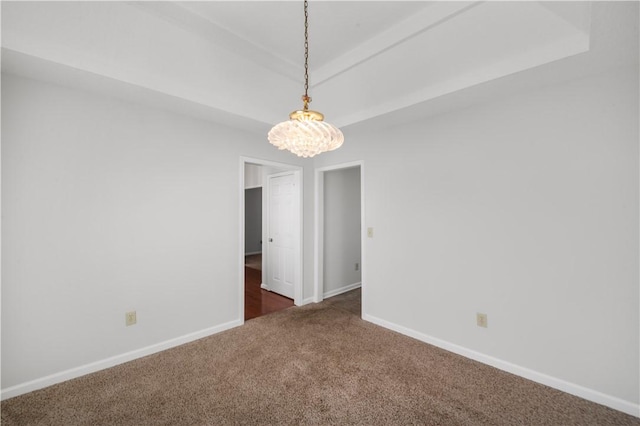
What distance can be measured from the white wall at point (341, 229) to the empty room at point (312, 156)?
1.30m

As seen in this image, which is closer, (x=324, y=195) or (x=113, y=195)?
(x=113, y=195)

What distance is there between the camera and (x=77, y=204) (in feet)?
7.20

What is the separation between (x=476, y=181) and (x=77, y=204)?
350 centimetres

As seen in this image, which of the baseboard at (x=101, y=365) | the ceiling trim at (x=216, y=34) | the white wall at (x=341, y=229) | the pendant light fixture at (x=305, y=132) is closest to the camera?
the pendant light fixture at (x=305, y=132)

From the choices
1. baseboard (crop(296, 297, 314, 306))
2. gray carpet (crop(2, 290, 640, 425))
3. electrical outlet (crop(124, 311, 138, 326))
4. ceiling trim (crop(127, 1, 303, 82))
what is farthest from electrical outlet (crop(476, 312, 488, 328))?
electrical outlet (crop(124, 311, 138, 326))

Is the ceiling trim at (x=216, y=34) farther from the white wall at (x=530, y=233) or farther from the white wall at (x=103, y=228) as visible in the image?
the white wall at (x=530, y=233)

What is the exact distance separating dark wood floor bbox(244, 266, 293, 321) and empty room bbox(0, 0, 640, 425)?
0.60 meters

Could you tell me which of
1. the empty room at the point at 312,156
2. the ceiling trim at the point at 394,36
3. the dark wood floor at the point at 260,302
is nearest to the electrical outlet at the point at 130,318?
the empty room at the point at 312,156

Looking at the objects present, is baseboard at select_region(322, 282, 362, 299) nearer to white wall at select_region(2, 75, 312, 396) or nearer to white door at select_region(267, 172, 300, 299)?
white door at select_region(267, 172, 300, 299)

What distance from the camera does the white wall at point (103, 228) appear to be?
1969mm

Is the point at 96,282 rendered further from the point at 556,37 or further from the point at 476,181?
the point at 556,37

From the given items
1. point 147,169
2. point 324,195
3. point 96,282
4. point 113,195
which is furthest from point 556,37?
point 96,282

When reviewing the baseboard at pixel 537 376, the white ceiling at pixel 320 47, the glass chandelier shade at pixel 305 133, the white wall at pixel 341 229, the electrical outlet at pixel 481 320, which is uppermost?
the white ceiling at pixel 320 47

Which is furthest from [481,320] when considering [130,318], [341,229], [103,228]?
[103,228]
